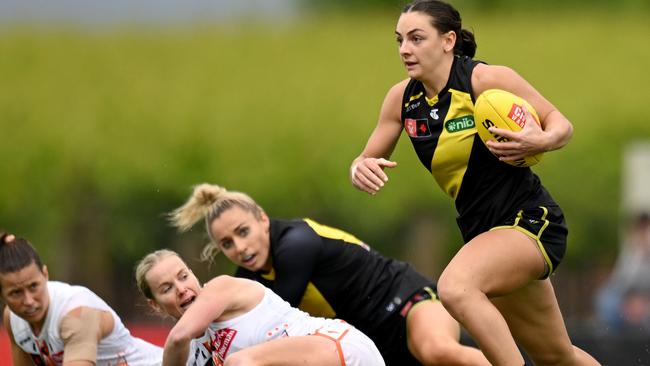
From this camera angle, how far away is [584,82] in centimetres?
2003

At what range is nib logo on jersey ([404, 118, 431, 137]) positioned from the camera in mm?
5656

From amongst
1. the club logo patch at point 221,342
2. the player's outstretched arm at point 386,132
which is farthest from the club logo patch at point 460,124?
the club logo patch at point 221,342

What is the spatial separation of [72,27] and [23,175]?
5.74 meters

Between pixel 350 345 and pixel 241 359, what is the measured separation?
1.98ft

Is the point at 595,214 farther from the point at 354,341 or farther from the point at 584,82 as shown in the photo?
the point at 354,341

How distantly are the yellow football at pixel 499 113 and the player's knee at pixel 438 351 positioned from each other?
54.7 inches

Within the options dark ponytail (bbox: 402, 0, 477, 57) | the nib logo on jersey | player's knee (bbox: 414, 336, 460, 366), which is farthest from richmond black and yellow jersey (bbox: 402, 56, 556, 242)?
player's knee (bbox: 414, 336, 460, 366)

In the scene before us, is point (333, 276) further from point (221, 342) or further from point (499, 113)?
point (499, 113)

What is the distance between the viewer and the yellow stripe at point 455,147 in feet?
18.1

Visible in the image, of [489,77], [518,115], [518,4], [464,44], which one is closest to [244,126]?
[518,4]

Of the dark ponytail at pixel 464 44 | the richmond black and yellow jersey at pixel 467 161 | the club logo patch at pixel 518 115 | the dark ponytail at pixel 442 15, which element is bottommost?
the richmond black and yellow jersey at pixel 467 161

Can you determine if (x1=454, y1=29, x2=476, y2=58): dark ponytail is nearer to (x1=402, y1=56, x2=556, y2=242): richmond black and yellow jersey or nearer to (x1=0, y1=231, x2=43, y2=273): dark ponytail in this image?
(x1=402, y1=56, x2=556, y2=242): richmond black and yellow jersey

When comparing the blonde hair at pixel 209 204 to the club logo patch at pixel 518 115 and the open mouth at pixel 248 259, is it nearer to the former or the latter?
the open mouth at pixel 248 259

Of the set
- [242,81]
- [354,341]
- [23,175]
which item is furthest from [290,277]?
[242,81]
